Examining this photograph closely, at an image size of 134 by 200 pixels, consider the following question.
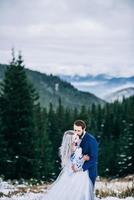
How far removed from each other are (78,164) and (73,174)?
41 centimetres

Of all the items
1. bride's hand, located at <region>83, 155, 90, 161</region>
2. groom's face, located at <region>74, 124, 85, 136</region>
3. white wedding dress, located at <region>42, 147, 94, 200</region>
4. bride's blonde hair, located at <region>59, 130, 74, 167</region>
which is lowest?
white wedding dress, located at <region>42, 147, 94, 200</region>

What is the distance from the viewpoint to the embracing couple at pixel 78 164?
40.2 ft

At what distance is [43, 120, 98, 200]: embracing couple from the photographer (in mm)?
12258

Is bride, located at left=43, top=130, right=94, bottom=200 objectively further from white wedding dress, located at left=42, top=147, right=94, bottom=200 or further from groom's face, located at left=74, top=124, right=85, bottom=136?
groom's face, located at left=74, top=124, right=85, bottom=136

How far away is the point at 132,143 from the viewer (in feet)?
236

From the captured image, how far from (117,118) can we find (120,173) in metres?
71.2

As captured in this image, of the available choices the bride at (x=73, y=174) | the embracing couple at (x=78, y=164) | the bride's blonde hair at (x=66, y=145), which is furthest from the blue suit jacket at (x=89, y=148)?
the bride's blonde hair at (x=66, y=145)

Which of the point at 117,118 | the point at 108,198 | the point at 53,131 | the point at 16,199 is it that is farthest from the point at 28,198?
the point at 117,118

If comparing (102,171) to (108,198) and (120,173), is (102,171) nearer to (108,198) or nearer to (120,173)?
(120,173)

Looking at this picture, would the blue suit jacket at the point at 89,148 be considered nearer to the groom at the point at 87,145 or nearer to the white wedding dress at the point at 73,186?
the groom at the point at 87,145

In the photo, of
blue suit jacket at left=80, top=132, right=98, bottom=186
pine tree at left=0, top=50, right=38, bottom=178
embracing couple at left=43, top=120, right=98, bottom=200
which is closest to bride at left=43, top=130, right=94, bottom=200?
embracing couple at left=43, top=120, right=98, bottom=200

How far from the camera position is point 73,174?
12.6 metres

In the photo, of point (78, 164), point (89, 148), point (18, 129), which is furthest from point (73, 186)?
point (18, 129)

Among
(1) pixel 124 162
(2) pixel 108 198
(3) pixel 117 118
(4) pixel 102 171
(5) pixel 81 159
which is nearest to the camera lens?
(5) pixel 81 159
